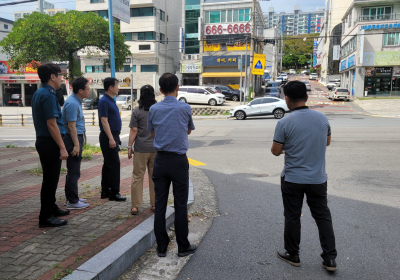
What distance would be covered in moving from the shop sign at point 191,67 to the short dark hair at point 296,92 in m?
41.6

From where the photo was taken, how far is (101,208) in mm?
5070

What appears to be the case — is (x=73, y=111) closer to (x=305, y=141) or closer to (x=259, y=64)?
(x=305, y=141)

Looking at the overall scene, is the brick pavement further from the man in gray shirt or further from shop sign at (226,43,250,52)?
shop sign at (226,43,250,52)

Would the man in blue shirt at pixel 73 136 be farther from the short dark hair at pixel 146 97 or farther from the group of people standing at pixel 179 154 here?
the short dark hair at pixel 146 97

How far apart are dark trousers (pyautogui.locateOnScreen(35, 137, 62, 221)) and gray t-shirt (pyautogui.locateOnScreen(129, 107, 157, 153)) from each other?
42.7 inches

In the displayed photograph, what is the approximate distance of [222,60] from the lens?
42781mm

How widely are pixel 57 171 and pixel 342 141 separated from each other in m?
10.2

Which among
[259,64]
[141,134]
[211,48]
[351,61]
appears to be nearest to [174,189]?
[141,134]

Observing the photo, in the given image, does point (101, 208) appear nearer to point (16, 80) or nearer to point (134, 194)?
point (134, 194)

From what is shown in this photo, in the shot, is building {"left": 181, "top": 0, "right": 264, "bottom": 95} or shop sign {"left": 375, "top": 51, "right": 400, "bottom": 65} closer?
shop sign {"left": 375, "top": 51, "right": 400, "bottom": 65}

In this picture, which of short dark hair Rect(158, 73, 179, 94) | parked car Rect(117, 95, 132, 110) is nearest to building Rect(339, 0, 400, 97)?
parked car Rect(117, 95, 132, 110)

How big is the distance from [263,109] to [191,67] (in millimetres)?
25065

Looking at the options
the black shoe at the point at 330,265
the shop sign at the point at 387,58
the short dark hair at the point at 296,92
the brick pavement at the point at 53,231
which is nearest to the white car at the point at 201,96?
the shop sign at the point at 387,58

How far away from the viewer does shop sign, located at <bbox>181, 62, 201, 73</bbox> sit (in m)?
44.1
